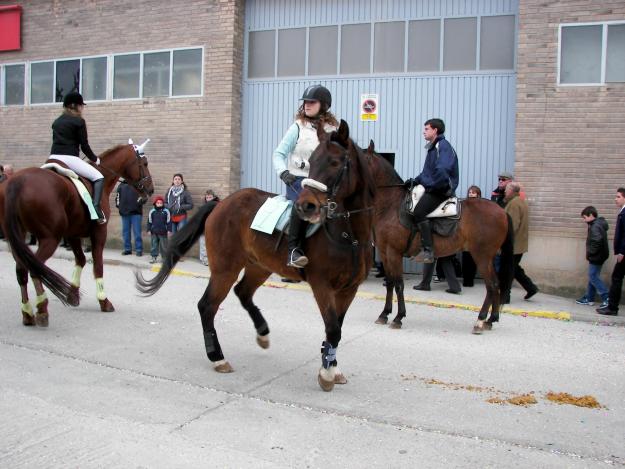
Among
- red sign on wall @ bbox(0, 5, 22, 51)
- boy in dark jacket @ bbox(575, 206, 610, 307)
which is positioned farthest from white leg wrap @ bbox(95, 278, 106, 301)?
red sign on wall @ bbox(0, 5, 22, 51)

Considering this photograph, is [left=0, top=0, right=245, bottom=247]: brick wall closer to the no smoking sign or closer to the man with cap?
the no smoking sign

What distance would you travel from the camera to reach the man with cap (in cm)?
1245

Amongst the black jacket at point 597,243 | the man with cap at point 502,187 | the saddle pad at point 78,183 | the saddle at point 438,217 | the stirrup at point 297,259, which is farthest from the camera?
the man with cap at point 502,187

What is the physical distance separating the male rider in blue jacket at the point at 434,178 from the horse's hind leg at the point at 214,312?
3.53 meters

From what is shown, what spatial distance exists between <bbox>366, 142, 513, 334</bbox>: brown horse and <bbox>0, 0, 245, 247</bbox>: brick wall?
6832 mm

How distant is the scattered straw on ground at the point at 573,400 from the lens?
571 centimetres

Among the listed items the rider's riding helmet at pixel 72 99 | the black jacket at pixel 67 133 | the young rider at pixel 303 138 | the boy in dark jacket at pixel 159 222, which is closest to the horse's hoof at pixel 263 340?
the young rider at pixel 303 138

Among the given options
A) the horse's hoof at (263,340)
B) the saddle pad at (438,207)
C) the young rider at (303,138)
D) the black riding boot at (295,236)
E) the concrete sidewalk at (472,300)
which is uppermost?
the young rider at (303,138)

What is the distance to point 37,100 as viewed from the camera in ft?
59.4

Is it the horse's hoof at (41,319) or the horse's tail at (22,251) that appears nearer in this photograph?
the horse's tail at (22,251)

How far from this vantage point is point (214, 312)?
6508mm

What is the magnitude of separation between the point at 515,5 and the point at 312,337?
8953mm

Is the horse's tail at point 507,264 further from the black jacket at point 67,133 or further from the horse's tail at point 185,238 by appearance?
the black jacket at point 67,133

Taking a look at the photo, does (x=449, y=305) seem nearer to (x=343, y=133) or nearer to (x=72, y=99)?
(x=343, y=133)
